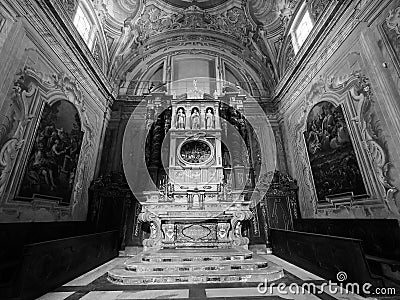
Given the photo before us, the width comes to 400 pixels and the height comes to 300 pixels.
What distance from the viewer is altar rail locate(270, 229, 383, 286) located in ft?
9.14

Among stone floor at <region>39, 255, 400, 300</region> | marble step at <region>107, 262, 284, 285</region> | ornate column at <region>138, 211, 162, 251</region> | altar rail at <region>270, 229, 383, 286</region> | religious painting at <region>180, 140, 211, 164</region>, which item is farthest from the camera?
religious painting at <region>180, 140, 211, 164</region>

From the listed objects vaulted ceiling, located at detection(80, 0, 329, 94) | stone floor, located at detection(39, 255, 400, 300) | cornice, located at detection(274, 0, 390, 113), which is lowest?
stone floor, located at detection(39, 255, 400, 300)

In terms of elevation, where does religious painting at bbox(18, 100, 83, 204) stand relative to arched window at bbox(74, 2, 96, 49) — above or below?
below

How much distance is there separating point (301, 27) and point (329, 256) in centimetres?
730

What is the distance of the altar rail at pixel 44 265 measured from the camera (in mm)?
2498

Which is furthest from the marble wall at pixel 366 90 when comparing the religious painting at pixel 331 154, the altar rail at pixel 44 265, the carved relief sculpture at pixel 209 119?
the altar rail at pixel 44 265

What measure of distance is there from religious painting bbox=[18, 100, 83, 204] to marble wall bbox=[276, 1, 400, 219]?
22.3 feet

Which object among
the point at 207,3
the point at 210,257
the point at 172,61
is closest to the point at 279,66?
the point at 207,3

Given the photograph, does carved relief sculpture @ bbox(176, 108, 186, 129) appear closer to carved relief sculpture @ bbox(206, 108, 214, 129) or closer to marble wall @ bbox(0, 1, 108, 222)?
carved relief sculpture @ bbox(206, 108, 214, 129)

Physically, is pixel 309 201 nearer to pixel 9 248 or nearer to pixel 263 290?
pixel 263 290

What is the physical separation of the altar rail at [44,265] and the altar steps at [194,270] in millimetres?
707

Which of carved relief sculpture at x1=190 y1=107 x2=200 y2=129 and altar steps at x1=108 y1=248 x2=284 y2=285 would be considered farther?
carved relief sculpture at x1=190 y1=107 x2=200 y2=129

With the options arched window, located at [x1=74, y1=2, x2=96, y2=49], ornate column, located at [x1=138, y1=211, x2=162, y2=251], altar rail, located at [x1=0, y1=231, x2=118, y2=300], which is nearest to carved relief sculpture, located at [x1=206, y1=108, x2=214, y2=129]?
ornate column, located at [x1=138, y1=211, x2=162, y2=251]

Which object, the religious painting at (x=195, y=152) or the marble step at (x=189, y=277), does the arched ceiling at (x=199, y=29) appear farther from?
the marble step at (x=189, y=277)
